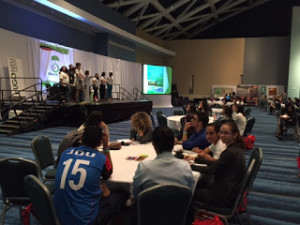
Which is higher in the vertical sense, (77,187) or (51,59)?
(51,59)

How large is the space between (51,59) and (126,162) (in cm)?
1032

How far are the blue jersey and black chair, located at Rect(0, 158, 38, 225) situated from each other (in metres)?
0.50

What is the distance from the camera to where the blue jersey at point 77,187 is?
5.70ft

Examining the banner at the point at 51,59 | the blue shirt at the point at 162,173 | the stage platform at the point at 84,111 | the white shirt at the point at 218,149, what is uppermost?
the banner at the point at 51,59

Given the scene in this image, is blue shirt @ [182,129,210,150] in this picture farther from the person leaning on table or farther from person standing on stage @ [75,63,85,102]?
person standing on stage @ [75,63,85,102]

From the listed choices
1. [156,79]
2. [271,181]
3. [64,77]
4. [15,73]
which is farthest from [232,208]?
[156,79]

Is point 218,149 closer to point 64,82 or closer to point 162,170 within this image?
point 162,170

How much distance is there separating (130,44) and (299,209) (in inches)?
644

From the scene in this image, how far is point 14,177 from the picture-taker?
2.15 meters

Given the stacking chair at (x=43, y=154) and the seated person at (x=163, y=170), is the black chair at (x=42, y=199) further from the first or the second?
the stacking chair at (x=43, y=154)

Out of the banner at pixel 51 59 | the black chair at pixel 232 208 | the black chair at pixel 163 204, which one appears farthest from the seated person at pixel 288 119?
the banner at pixel 51 59

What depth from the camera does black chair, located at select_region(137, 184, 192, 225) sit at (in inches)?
59.8

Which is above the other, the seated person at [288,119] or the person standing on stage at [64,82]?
the person standing on stage at [64,82]

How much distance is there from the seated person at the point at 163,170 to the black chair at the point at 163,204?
0.69ft
